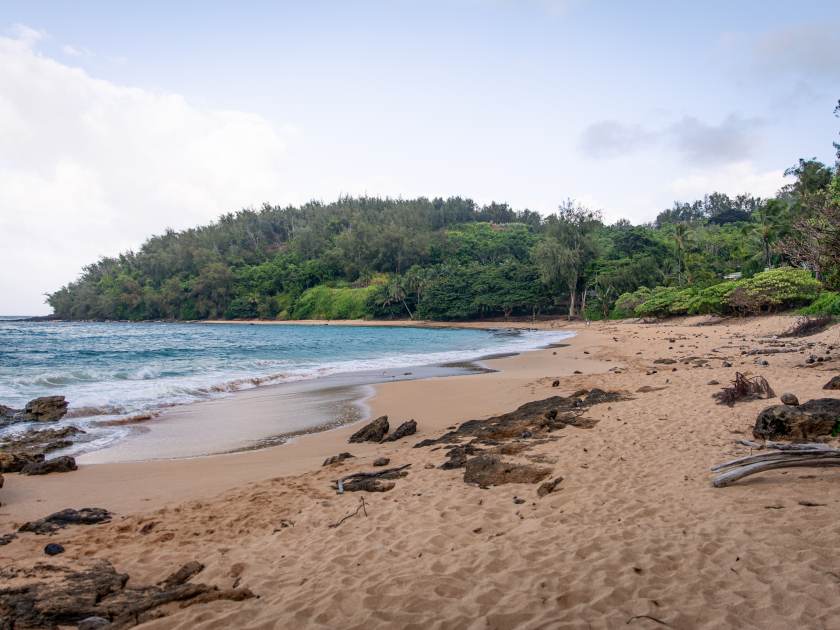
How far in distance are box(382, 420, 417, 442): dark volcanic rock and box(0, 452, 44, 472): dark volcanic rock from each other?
5.54 meters

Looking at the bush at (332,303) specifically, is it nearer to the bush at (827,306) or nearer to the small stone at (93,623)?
the bush at (827,306)

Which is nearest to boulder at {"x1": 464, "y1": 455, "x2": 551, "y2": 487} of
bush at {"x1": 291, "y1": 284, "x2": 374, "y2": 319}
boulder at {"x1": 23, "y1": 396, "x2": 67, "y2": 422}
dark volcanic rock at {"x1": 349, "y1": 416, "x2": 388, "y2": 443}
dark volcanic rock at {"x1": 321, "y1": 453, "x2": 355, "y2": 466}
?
dark volcanic rock at {"x1": 321, "y1": 453, "x2": 355, "y2": 466}

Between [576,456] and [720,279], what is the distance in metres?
53.2

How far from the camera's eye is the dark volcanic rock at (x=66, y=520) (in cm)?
511

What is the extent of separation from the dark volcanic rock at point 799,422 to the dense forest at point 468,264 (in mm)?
4892

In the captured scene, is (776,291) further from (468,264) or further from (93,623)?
(468,264)

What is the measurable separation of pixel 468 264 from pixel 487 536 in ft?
278

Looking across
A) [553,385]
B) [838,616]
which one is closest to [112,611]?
[838,616]

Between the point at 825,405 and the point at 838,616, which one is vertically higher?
the point at 825,405

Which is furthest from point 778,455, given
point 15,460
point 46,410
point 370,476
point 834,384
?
point 46,410

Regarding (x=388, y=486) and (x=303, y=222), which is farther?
(x=303, y=222)

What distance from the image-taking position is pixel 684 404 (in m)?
9.26

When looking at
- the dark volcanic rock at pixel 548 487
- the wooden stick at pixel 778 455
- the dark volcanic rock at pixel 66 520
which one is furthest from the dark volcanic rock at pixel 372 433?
the wooden stick at pixel 778 455

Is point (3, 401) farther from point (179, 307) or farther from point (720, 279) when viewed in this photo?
point (179, 307)
